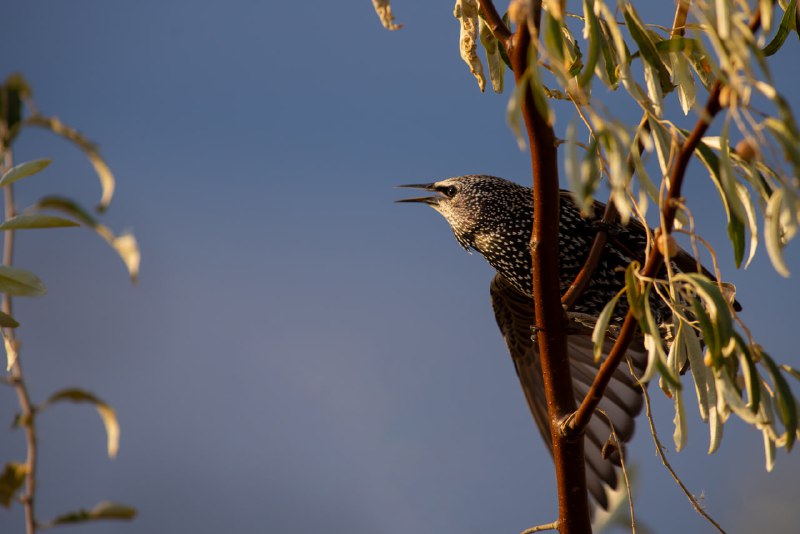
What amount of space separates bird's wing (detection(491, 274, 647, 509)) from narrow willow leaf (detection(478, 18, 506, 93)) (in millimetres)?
1757

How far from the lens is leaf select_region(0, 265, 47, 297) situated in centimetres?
118

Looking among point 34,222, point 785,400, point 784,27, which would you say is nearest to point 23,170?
point 34,222

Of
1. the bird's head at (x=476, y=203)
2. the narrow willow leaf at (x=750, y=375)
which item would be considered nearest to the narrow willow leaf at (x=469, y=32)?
the narrow willow leaf at (x=750, y=375)

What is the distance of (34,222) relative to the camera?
1.11 m

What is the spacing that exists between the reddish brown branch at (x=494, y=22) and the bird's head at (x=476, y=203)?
154 centimetres

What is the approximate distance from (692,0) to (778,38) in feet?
1.54

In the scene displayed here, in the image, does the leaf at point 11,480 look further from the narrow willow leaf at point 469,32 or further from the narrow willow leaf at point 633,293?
the narrow willow leaf at point 469,32

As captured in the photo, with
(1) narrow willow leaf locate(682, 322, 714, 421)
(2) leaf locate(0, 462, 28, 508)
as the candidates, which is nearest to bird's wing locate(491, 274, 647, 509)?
(1) narrow willow leaf locate(682, 322, 714, 421)

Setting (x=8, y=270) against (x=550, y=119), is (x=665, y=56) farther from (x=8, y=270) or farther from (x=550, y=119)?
(x=8, y=270)

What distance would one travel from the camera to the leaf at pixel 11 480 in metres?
0.88

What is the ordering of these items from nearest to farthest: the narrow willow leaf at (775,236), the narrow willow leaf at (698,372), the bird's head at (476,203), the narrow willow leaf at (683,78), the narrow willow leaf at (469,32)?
the narrow willow leaf at (775,236) < the narrow willow leaf at (698,372) < the narrow willow leaf at (683,78) < the narrow willow leaf at (469,32) < the bird's head at (476,203)

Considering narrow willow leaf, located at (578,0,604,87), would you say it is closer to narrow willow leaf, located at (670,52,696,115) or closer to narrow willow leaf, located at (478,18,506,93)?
narrow willow leaf, located at (670,52,696,115)

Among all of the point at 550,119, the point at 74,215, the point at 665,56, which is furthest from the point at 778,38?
the point at 74,215

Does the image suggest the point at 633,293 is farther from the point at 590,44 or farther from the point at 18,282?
the point at 18,282
